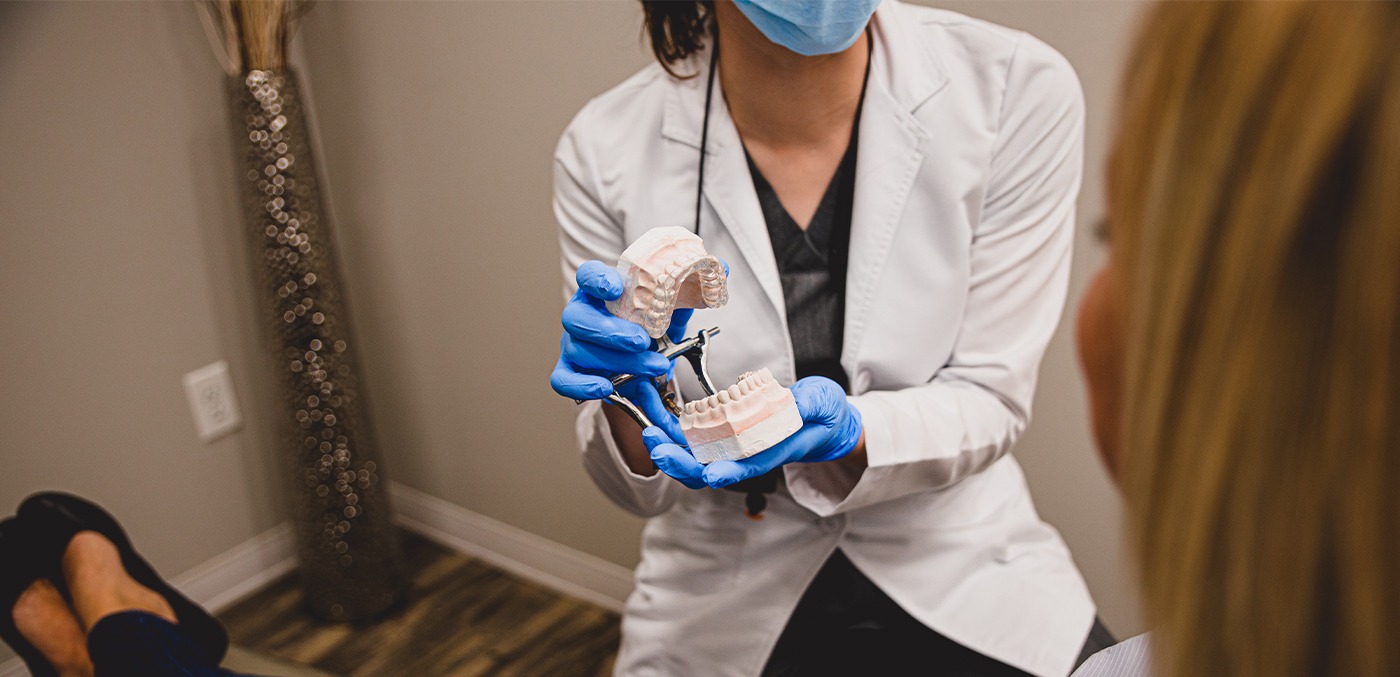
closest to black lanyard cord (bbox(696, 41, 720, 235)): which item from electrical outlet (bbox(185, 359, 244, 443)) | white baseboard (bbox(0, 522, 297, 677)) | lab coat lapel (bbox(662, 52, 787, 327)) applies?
lab coat lapel (bbox(662, 52, 787, 327))

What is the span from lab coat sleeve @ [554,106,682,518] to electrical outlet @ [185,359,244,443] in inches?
44.9

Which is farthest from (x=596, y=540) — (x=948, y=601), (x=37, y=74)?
(x=37, y=74)

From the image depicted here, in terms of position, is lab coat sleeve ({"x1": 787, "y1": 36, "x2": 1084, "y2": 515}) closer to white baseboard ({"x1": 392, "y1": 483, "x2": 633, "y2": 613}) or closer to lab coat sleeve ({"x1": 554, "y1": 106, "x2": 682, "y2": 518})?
lab coat sleeve ({"x1": 554, "y1": 106, "x2": 682, "y2": 518})

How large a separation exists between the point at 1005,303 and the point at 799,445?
0.33m

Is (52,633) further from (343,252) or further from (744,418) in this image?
(744,418)

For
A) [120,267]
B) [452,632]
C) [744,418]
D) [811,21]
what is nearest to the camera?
[744,418]

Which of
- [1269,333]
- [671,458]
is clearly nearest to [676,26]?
[671,458]

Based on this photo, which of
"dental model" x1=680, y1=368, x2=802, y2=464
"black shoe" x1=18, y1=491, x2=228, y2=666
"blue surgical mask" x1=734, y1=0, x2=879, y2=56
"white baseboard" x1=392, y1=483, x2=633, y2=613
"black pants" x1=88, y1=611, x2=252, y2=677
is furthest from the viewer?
"white baseboard" x1=392, y1=483, x2=633, y2=613

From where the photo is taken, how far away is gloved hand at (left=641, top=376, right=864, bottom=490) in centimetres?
89

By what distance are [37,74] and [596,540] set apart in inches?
50.7

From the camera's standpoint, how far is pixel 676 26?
3.89ft

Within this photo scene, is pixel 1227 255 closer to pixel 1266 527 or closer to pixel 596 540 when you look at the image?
pixel 1266 527

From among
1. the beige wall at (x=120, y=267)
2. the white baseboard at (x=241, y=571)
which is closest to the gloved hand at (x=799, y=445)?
the beige wall at (x=120, y=267)

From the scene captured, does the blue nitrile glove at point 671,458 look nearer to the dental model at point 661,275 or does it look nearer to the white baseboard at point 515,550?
the dental model at point 661,275
